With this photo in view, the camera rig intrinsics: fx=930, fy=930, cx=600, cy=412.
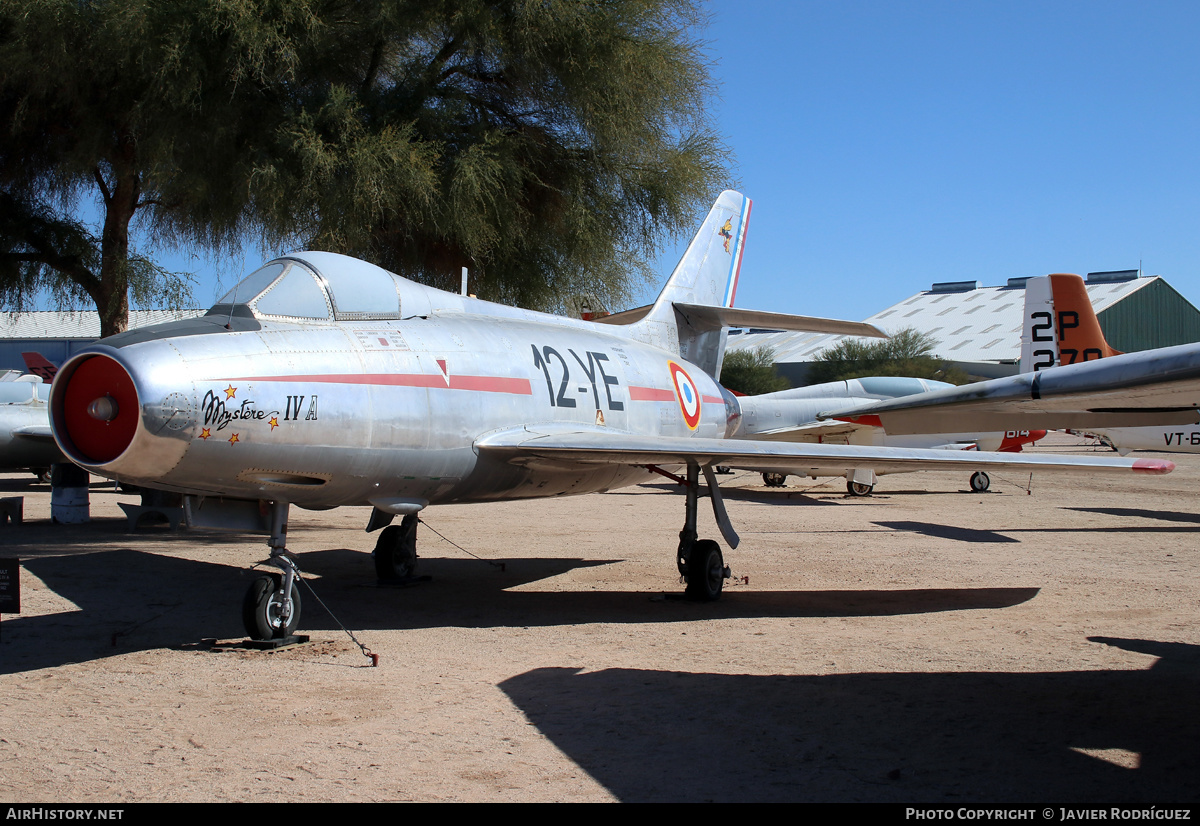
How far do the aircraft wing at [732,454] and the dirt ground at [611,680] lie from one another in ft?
4.30

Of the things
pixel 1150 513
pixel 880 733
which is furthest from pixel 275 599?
pixel 1150 513

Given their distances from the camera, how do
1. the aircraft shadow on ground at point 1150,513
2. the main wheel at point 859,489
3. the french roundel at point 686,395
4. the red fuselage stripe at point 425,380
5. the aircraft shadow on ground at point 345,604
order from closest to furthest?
the red fuselage stripe at point 425,380 → the aircraft shadow on ground at point 345,604 → the french roundel at point 686,395 → the aircraft shadow on ground at point 1150,513 → the main wheel at point 859,489

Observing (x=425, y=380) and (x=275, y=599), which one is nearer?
(x=275, y=599)

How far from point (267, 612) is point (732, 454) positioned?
3.72 m

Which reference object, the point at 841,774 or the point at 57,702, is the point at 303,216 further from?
the point at 841,774

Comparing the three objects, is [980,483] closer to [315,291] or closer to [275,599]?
[315,291]

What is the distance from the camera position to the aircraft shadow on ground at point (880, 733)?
3.98 m

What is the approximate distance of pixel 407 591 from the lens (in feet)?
30.3

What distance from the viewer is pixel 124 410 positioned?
545cm

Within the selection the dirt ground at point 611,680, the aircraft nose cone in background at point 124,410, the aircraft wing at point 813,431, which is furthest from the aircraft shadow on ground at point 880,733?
the aircraft wing at point 813,431

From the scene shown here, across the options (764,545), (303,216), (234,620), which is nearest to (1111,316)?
(764,545)

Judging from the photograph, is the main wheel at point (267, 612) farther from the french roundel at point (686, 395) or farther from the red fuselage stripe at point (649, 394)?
the french roundel at point (686, 395)

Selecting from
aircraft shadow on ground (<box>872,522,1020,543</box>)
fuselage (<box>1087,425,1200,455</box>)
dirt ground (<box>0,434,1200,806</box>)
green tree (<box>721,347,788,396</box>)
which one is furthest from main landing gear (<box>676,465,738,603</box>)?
green tree (<box>721,347,788,396</box>)

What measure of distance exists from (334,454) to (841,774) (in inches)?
154
